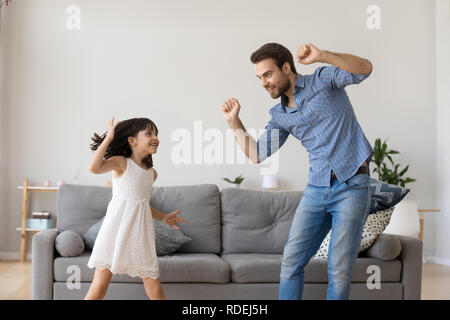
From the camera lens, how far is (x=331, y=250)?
6.82 ft

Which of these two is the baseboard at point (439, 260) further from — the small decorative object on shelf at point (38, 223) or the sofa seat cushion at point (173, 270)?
the small decorative object on shelf at point (38, 223)

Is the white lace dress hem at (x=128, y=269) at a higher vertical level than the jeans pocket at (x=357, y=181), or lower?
lower

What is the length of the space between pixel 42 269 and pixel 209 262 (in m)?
0.93

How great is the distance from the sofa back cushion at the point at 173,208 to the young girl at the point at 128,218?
89 centimetres

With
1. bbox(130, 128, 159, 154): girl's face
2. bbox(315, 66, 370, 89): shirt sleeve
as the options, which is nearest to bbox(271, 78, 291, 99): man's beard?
bbox(315, 66, 370, 89): shirt sleeve

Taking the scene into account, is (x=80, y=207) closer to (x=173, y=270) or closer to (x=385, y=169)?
(x=173, y=270)

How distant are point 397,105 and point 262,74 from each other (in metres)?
4.22

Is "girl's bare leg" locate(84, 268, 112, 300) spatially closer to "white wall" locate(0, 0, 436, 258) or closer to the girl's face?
the girl's face

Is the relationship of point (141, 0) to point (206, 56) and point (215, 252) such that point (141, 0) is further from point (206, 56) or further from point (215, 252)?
point (215, 252)

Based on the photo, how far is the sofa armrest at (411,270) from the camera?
2992 millimetres

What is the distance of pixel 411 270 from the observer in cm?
300

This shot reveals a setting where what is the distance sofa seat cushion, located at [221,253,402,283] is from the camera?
2.91 meters

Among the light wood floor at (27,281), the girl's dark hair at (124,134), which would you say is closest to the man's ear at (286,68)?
the girl's dark hair at (124,134)

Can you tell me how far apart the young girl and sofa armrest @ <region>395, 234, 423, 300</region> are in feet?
4.85
